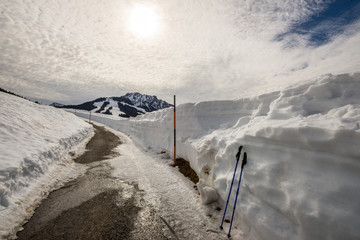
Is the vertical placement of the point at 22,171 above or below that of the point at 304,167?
below

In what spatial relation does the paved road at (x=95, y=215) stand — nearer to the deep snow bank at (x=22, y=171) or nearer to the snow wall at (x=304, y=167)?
the deep snow bank at (x=22, y=171)

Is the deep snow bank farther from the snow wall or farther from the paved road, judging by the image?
the snow wall

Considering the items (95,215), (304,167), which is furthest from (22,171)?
(304,167)

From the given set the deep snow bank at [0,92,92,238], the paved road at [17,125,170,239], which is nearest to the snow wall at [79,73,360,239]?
the paved road at [17,125,170,239]

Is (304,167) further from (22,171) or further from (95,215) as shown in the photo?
(22,171)

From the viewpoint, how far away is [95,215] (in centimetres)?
385

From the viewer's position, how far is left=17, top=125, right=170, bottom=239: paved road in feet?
10.8

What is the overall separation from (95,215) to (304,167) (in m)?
4.69

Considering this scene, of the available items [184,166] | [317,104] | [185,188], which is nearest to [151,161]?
[184,166]

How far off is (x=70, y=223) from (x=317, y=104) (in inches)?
249

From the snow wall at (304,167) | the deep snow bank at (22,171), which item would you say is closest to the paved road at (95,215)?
the deep snow bank at (22,171)

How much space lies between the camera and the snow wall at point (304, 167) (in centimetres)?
227

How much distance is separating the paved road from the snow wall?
207 cm

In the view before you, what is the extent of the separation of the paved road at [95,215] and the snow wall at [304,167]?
2.07 metres
